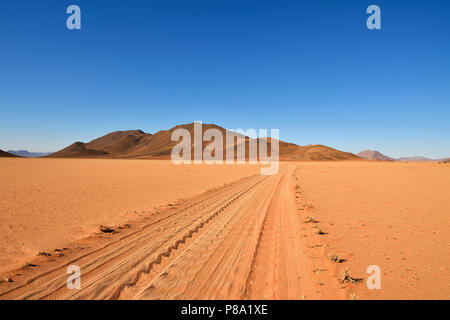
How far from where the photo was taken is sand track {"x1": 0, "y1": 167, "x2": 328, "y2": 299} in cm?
382

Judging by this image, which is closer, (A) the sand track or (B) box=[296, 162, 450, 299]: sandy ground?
(A) the sand track

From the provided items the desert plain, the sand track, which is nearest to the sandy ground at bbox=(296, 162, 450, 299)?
the desert plain

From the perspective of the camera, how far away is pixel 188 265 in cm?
477

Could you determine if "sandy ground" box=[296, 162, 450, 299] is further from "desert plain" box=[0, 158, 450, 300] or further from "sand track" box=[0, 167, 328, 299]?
"sand track" box=[0, 167, 328, 299]

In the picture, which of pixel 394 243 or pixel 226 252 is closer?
pixel 226 252

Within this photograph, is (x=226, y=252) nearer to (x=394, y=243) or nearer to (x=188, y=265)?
(x=188, y=265)

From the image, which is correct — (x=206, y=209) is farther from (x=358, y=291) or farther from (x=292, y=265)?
(x=358, y=291)

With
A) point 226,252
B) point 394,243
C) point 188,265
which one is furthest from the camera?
point 394,243

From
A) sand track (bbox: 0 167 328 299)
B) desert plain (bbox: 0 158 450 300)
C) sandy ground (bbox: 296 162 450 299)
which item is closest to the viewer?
sand track (bbox: 0 167 328 299)

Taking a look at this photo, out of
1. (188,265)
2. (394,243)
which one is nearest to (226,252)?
(188,265)

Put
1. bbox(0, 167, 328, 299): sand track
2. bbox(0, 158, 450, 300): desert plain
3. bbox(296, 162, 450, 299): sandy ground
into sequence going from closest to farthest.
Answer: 1. bbox(0, 167, 328, 299): sand track
2. bbox(0, 158, 450, 300): desert plain
3. bbox(296, 162, 450, 299): sandy ground

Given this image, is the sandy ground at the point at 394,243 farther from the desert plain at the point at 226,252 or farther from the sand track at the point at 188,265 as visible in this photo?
the sand track at the point at 188,265

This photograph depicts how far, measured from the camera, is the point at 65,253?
5.62 m
